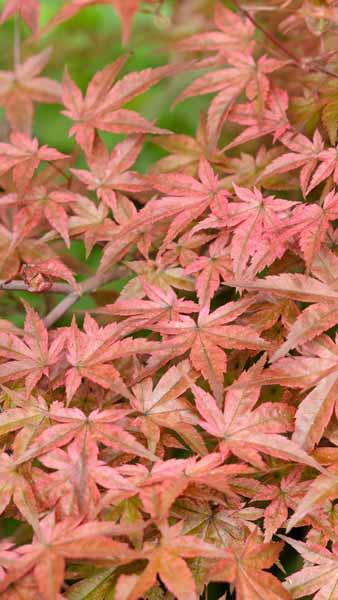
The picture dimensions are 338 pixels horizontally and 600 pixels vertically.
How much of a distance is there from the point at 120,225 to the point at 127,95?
24cm

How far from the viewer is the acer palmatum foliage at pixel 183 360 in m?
0.95

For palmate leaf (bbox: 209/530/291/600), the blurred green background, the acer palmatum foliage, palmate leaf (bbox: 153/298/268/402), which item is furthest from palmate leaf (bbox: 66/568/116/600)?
the blurred green background

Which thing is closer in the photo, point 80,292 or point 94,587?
point 94,587

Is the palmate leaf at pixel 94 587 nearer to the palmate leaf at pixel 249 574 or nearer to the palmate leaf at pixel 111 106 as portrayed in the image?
the palmate leaf at pixel 249 574

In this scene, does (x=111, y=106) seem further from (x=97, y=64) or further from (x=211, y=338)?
(x=97, y=64)

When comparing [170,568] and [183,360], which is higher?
[183,360]

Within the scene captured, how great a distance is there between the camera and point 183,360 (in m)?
1.13

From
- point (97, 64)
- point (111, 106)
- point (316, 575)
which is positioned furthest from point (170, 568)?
point (97, 64)

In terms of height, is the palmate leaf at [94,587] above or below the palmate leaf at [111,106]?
below

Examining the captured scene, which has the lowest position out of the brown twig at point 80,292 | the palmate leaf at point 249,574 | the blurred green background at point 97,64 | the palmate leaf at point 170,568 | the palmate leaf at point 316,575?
the palmate leaf at point 316,575

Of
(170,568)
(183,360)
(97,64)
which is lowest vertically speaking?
(170,568)

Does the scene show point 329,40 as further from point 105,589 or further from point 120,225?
point 105,589

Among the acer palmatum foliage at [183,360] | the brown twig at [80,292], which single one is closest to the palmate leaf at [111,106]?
the acer palmatum foliage at [183,360]

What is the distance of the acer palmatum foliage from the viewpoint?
0.95 meters
